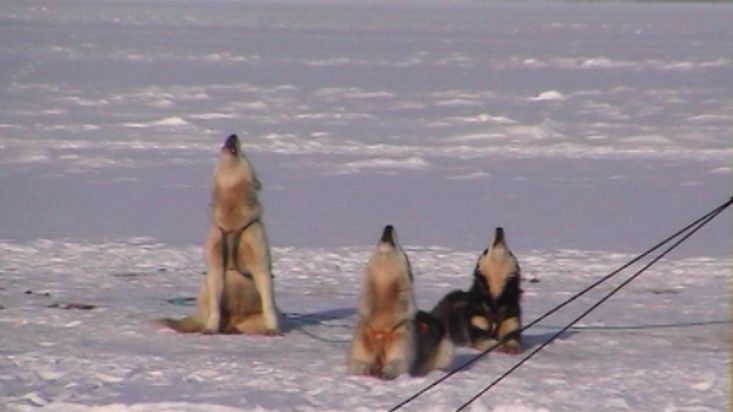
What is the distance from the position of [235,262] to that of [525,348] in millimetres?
1691

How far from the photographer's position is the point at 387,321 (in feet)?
24.1

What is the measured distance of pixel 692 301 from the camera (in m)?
10.1

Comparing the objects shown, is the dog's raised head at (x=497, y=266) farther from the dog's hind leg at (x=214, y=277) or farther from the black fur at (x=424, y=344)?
the dog's hind leg at (x=214, y=277)

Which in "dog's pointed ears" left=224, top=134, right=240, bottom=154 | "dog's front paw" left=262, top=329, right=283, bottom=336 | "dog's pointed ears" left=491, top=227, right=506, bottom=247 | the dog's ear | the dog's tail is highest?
"dog's pointed ears" left=224, top=134, right=240, bottom=154

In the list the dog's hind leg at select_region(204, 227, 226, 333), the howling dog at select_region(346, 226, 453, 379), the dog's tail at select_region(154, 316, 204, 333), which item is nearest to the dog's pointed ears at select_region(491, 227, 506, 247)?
the howling dog at select_region(346, 226, 453, 379)

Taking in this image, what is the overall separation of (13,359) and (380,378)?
189 cm

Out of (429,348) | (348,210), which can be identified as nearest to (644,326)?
(429,348)

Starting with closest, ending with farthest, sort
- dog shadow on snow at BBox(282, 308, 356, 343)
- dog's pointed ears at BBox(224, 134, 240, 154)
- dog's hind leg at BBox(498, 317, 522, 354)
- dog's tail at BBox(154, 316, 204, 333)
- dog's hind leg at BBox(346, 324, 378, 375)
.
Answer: dog's hind leg at BBox(346, 324, 378, 375) < dog's hind leg at BBox(498, 317, 522, 354) < dog's pointed ears at BBox(224, 134, 240, 154) < dog's tail at BBox(154, 316, 204, 333) < dog shadow on snow at BBox(282, 308, 356, 343)

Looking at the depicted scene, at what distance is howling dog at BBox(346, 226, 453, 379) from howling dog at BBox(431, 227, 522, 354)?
26.3 inches

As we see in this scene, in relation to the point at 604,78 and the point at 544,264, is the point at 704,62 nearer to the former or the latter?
the point at 604,78

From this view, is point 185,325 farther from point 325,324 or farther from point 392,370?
point 392,370

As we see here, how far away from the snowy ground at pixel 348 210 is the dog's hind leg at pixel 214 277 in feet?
0.47

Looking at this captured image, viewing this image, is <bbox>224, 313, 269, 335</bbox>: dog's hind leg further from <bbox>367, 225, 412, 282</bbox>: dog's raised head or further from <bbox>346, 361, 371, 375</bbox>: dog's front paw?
<bbox>367, 225, 412, 282</bbox>: dog's raised head

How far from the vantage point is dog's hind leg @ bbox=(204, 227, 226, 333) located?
8.57 metres
